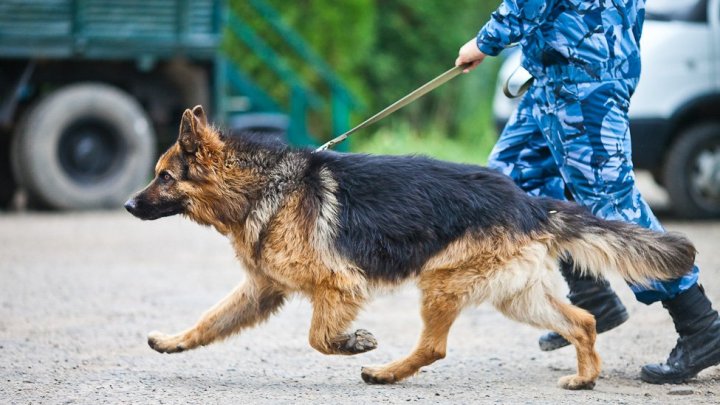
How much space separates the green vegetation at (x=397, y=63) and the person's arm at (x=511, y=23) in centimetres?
1070

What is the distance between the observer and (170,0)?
13.0m

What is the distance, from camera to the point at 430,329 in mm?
5109

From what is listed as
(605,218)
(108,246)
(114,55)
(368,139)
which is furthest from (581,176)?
(368,139)

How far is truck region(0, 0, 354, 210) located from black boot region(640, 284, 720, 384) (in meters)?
8.52

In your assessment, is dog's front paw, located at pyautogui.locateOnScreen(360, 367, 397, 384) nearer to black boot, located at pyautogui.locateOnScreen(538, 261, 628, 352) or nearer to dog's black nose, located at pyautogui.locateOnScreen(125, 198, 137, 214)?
black boot, located at pyautogui.locateOnScreen(538, 261, 628, 352)

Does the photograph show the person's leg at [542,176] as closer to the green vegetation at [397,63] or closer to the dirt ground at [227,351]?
the dirt ground at [227,351]

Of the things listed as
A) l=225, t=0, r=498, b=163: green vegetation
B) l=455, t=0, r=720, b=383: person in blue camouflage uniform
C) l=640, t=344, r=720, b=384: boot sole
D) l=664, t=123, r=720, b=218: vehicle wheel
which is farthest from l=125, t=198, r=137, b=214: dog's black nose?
l=225, t=0, r=498, b=163: green vegetation

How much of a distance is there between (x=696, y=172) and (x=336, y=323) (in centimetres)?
736

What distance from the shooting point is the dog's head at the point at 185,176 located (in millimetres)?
5270

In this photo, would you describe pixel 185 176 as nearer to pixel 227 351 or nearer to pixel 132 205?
pixel 132 205

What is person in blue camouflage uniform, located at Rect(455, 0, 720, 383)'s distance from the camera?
16.7 ft

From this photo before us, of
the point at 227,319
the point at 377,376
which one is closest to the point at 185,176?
the point at 227,319

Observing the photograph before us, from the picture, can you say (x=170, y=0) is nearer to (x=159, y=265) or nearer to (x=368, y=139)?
(x=159, y=265)

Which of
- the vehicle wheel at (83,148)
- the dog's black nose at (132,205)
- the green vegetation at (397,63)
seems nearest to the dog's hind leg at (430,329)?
the dog's black nose at (132,205)
